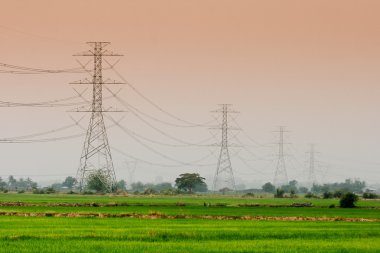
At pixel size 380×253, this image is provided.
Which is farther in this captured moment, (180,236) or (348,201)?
(348,201)

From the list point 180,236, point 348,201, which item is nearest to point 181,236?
point 180,236

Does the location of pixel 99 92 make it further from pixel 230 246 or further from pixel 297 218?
pixel 230 246

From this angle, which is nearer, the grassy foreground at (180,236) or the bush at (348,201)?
the grassy foreground at (180,236)

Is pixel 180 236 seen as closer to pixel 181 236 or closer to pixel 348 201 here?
pixel 181 236

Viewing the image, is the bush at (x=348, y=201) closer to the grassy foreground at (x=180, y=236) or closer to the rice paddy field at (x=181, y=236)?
the rice paddy field at (x=181, y=236)

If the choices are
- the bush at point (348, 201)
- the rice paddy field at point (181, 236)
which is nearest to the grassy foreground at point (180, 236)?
the rice paddy field at point (181, 236)

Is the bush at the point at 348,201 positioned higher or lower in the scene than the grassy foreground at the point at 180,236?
higher

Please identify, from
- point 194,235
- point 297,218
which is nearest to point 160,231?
point 194,235

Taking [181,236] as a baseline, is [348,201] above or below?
above

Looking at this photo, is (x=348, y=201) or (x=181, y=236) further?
(x=348, y=201)

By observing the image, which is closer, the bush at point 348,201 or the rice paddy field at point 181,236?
the rice paddy field at point 181,236

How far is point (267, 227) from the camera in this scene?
173 feet

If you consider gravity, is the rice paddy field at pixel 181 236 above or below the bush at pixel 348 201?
below

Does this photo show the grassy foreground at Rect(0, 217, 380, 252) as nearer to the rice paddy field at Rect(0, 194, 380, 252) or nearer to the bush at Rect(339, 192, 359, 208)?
the rice paddy field at Rect(0, 194, 380, 252)
